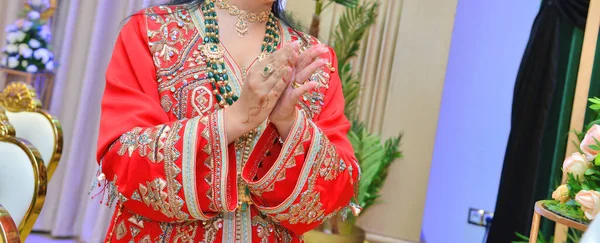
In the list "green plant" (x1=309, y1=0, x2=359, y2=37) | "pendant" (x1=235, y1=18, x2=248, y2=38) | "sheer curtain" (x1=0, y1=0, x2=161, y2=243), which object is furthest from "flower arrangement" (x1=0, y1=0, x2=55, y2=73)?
"pendant" (x1=235, y1=18, x2=248, y2=38)

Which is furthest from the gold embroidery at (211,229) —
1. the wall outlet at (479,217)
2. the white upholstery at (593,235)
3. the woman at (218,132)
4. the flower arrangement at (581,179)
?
the wall outlet at (479,217)

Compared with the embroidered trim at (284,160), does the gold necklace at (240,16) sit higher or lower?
higher

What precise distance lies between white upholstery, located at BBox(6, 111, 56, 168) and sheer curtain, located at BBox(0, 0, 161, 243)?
181 cm

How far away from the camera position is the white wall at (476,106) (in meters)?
3.92

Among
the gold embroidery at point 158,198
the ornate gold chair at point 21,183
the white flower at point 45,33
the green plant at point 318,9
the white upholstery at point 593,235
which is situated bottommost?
the ornate gold chair at point 21,183

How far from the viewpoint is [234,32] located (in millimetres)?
1368

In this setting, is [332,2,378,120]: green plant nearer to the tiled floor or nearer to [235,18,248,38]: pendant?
the tiled floor

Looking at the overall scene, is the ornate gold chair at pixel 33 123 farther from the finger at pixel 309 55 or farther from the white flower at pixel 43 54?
the white flower at pixel 43 54

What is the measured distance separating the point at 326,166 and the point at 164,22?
17.3 inches

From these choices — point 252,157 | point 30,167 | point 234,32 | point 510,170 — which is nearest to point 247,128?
point 252,157

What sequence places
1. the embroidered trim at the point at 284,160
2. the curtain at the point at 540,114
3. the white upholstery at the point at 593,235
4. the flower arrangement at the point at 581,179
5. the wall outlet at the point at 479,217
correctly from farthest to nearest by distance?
the wall outlet at the point at 479,217 → the curtain at the point at 540,114 → the flower arrangement at the point at 581,179 → the embroidered trim at the point at 284,160 → the white upholstery at the point at 593,235

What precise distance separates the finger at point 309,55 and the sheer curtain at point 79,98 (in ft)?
9.90

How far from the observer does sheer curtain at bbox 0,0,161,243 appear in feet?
13.0

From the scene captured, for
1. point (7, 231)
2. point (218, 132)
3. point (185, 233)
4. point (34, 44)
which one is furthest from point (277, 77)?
point (34, 44)
